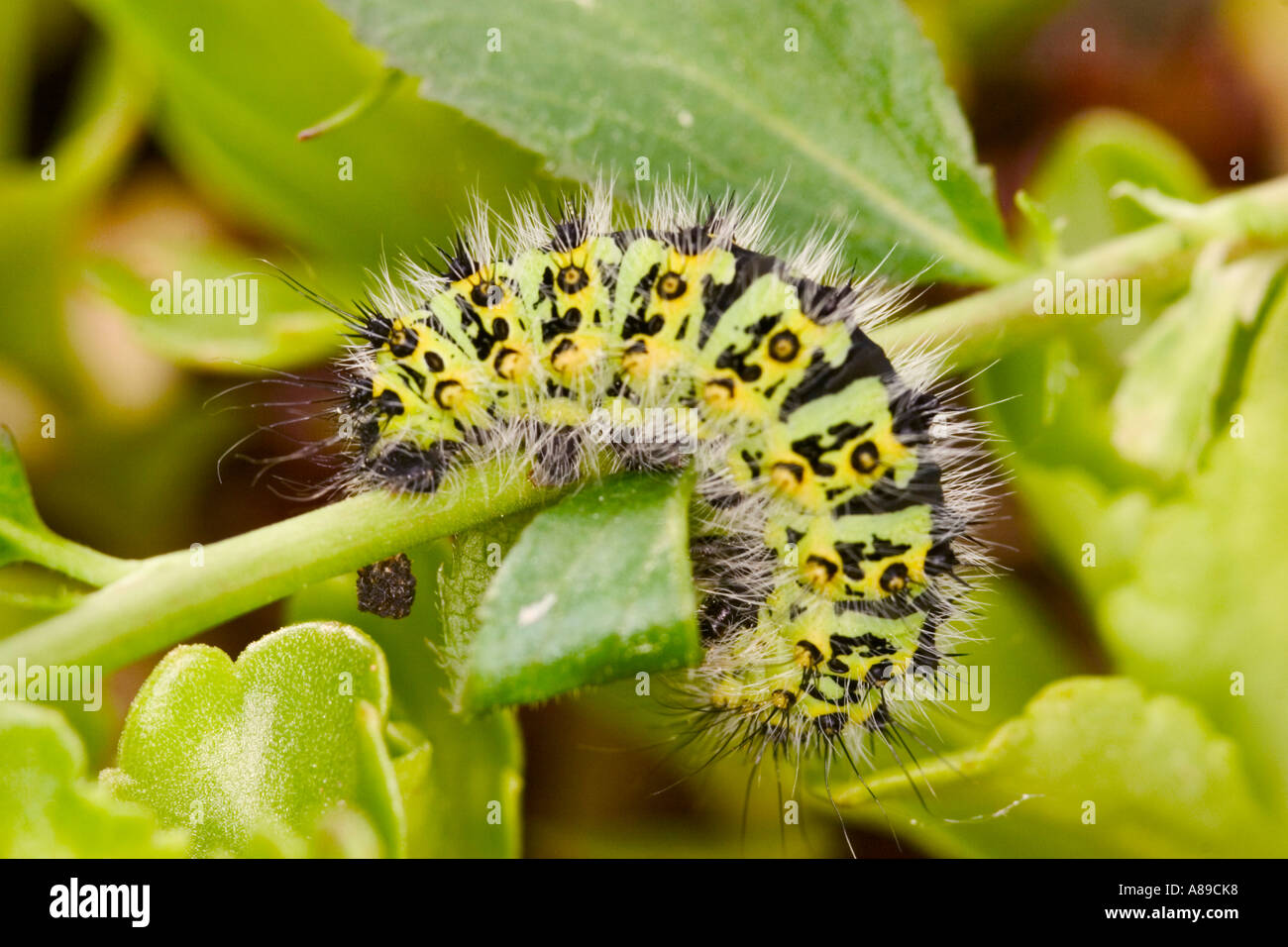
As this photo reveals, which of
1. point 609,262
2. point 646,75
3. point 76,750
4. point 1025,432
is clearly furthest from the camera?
point 1025,432

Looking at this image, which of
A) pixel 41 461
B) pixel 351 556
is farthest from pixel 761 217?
pixel 41 461

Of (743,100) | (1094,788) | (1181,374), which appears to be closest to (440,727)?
(1094,788)

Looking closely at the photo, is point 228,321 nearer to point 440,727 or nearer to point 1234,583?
point 440,727

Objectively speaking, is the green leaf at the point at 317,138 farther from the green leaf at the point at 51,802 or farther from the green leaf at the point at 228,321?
the green leaf at the point at 51,802

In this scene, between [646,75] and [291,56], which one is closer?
[646,75]

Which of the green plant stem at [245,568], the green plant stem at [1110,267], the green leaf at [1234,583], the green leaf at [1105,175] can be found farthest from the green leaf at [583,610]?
the green leaf at [1105,175]

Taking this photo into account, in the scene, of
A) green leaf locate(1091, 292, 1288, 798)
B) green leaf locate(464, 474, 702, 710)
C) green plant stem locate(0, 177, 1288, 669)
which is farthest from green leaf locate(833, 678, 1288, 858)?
green plant stem locate(0, 177, 1288, 669)

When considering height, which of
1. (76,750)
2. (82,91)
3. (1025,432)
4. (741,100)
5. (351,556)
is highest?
(82,91)

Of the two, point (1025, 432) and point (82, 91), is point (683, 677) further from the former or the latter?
point (82, 91)
